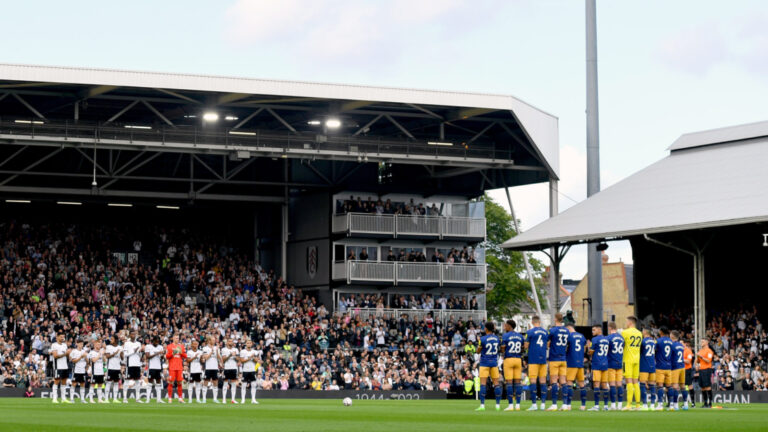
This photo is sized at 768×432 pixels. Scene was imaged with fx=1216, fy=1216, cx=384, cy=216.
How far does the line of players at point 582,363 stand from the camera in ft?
86.1

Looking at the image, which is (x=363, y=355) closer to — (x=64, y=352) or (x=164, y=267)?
(x=164, y=267)

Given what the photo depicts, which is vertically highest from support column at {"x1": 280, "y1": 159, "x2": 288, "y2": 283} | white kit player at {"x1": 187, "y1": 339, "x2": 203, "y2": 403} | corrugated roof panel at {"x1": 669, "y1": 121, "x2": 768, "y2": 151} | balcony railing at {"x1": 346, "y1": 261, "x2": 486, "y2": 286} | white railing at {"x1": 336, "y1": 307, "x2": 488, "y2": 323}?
corrugated roof panel at {"x1": 669, "y1": 121, "x2": 768, "y2": 151}

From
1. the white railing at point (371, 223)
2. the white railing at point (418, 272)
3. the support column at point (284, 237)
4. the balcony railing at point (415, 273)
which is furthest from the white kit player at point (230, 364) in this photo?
the support column at point (284, 237)

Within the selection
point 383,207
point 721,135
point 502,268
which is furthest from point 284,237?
point 502,268

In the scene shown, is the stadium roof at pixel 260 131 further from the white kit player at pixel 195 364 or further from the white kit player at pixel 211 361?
the white kit player at pixel 211 361

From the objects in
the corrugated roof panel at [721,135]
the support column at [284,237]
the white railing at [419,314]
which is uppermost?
the corrugated roof panel at [721,135]

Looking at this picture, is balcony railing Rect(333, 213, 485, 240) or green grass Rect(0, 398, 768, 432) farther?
balcony railing Rect(333, 213, 485, 240)

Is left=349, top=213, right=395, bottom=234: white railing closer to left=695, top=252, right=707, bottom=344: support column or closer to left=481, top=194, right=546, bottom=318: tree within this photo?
left=695, top=252, right=707, bottom=344: support column

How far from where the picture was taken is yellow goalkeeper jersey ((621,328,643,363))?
91.1 feet

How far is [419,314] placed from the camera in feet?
181

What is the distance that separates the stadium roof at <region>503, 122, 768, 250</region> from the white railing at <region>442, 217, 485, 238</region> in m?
8.78

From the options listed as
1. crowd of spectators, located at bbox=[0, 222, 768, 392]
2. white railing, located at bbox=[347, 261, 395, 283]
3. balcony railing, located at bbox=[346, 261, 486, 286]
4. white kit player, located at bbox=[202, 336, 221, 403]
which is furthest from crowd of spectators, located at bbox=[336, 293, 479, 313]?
white kit player, located at bbox=[202, 336, 221, 403]

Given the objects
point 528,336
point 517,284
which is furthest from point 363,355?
point 517,284

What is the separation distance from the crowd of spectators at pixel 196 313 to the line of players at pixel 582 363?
1873 cm
